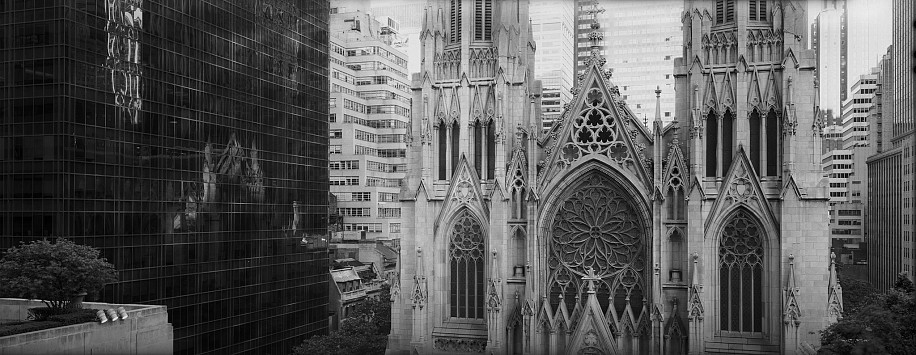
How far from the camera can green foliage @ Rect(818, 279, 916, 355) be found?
37.0 meters

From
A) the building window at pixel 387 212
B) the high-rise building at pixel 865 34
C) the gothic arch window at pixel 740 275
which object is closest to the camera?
the gothic arch window at pixel 740 275

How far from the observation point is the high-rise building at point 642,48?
154 meters

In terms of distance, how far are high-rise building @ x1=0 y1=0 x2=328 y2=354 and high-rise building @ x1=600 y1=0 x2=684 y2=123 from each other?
90.7 m

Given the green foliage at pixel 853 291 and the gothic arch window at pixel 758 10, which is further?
the green foliage at pixel 853 291

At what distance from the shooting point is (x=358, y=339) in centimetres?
6109

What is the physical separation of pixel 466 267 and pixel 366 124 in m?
69.0

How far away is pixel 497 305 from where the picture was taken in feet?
176

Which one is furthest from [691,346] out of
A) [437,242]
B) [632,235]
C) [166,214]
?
[166,214]

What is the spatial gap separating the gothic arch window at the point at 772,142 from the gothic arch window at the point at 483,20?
17547 mm

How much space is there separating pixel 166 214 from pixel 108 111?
779 cm

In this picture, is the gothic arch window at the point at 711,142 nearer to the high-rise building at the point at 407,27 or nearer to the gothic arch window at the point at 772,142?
the gothic arch window at the point at 772,142

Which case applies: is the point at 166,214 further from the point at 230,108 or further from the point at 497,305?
the point at 497,305

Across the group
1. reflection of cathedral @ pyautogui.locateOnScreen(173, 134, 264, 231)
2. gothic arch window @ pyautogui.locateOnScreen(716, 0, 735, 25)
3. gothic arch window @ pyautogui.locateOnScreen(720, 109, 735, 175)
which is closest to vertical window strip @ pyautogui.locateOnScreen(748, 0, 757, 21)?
gothic arch window @ pyautogui.locateOnScreen(716, 0, 735, 25)

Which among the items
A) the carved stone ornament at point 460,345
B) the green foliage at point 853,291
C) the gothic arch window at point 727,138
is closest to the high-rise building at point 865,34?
the green foliage at point 853,291
